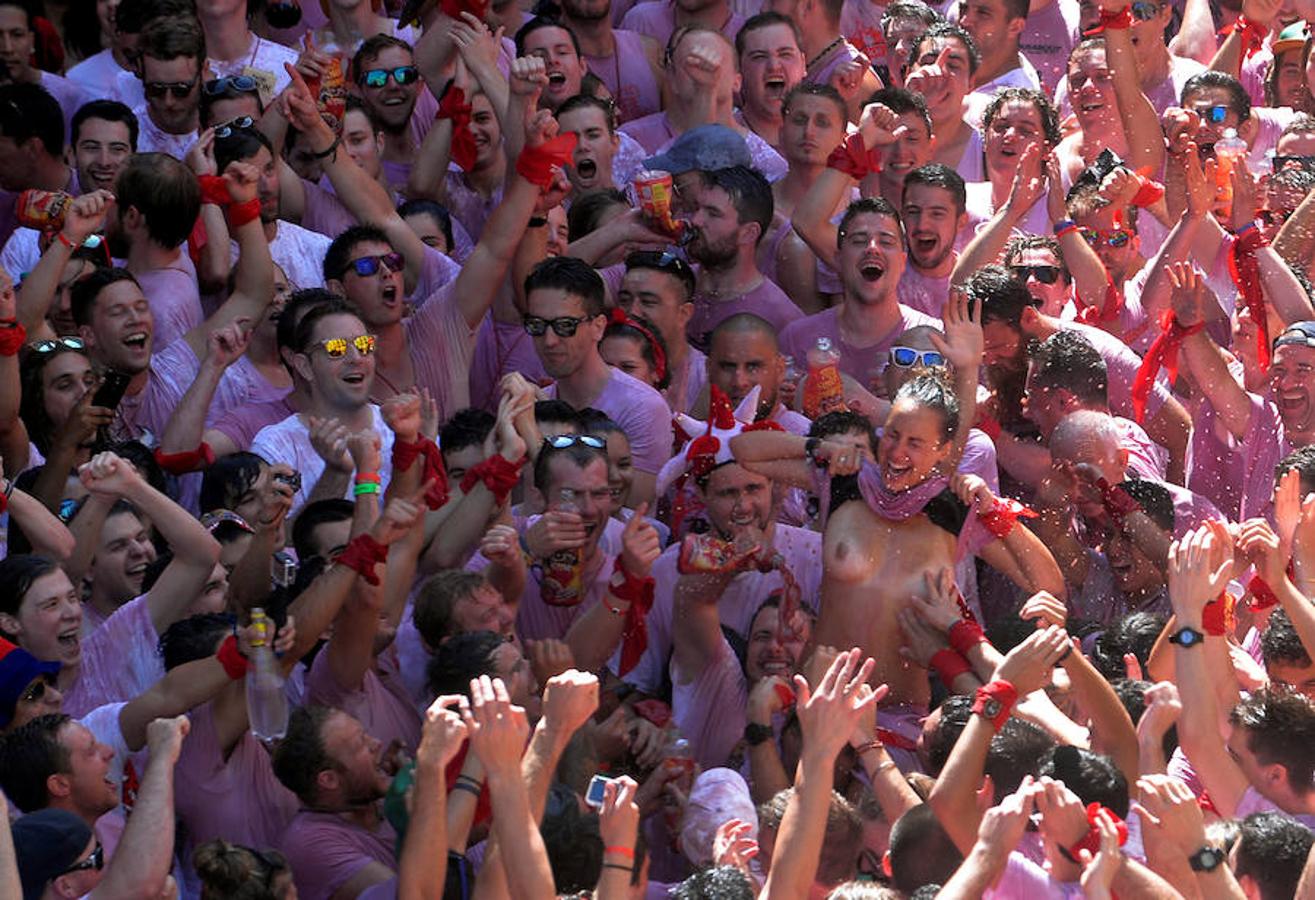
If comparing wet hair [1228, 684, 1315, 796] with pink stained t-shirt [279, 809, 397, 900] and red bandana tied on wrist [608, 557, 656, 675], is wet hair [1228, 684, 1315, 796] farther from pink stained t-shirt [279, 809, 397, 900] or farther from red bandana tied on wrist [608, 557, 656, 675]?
pink stained t-shirt [279, 809, 397, 900]

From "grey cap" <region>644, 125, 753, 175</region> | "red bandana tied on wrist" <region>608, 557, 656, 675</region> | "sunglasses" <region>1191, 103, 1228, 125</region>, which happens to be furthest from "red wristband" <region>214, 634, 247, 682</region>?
"sunglasses" <region>1191, 103, 1228, 125</region>

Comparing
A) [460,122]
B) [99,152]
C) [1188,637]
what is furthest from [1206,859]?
[99,152]

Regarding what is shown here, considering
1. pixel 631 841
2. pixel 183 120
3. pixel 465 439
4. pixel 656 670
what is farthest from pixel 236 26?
pixel 631 841

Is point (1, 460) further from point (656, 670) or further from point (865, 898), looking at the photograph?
point (865, 898)

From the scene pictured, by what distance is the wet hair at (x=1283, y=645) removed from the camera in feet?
21.1

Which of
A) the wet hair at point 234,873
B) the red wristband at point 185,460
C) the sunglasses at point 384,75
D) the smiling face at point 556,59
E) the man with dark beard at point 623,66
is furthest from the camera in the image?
the man with dark beard at point 623,66

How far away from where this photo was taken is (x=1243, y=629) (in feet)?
24.4

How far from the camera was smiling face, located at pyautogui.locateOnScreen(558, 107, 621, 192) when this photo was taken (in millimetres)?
8820

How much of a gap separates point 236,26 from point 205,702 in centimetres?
343

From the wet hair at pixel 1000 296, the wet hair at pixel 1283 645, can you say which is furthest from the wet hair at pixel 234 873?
the wet hair at pixel 1000 296

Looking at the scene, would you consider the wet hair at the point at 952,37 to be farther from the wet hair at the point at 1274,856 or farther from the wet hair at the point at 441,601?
the wet hair at the point at 1274,856

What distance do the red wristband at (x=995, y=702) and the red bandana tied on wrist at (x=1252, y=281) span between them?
2.80 meters

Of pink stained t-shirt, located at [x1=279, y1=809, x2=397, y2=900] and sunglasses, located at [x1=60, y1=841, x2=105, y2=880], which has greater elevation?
sunglasses, located at [x1=60, y1=841, x2=105, y2=880]

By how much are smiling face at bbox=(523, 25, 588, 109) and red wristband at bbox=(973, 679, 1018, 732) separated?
392 cm
